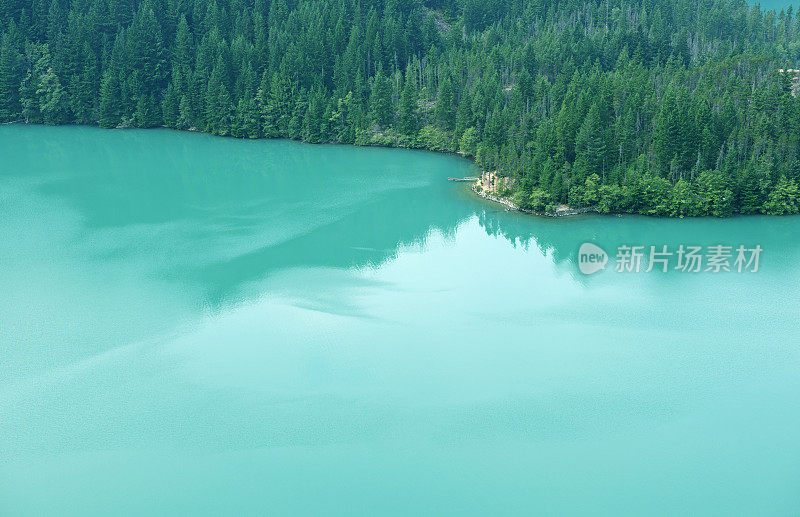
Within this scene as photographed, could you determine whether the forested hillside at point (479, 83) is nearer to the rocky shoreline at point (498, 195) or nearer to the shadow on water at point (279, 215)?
the rocky shoreline at point (498, 195)

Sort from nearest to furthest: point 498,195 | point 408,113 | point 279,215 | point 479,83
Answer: point 279,215, point 498,195, point 479,83, point 408,113

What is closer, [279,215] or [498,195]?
[279,215]

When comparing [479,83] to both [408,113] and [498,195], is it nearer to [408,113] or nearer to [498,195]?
[408,113]

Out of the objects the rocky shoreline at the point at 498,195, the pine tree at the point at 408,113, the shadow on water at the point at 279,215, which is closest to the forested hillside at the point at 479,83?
the pine tree at the point at 408,113

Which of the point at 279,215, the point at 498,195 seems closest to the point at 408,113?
the point at 498,195

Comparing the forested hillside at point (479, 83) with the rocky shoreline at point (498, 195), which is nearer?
the rocky shoreline at point (498, 195)

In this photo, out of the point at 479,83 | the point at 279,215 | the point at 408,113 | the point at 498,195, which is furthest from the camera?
the point at 408,113

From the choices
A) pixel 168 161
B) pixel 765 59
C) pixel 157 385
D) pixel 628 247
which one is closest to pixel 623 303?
pixel 628 247

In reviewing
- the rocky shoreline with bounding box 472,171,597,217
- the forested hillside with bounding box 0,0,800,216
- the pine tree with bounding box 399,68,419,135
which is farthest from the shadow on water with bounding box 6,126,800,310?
the forested hillside with bounding box 0,0,800,216

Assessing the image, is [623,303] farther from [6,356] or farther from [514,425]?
[6,356]
